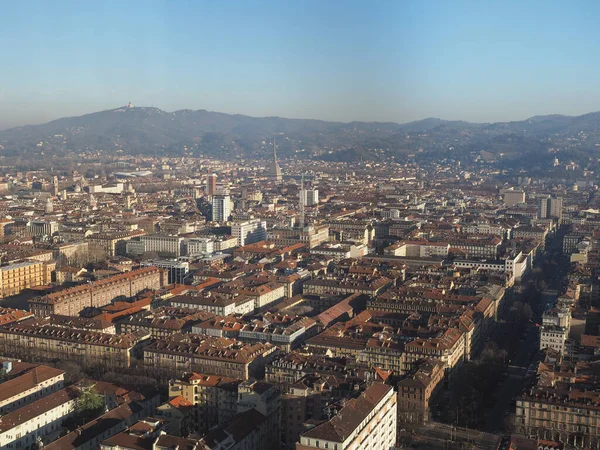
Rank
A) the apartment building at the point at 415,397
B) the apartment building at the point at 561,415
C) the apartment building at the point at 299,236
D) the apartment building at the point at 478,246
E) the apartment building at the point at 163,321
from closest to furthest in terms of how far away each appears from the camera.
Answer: the apartment building at the point at 561,415
the apartment building at the point at 415,397
the apartment building at the point at 163,321
the apartment building at the point at 478,246
the apartment building at the point at 299,236

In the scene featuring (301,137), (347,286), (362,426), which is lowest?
(347,286)

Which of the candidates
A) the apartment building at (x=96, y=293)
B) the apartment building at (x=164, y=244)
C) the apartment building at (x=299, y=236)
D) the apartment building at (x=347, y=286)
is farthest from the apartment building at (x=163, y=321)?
the apartment building at (x=299, y=236)

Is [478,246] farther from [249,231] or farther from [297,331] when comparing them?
[297,331]

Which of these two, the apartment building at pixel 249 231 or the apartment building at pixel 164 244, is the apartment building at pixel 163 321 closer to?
the apartment building at pixel 164 244

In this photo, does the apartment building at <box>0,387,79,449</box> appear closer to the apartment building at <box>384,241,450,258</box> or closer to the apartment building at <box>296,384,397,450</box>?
the apartment building at <box>296,384,397,450</box>

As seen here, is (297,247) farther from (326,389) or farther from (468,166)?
(468,166)

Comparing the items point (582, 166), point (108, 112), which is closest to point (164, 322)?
point (582, 166)

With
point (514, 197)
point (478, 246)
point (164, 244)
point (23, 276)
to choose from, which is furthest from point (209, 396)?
point (514, 197)
